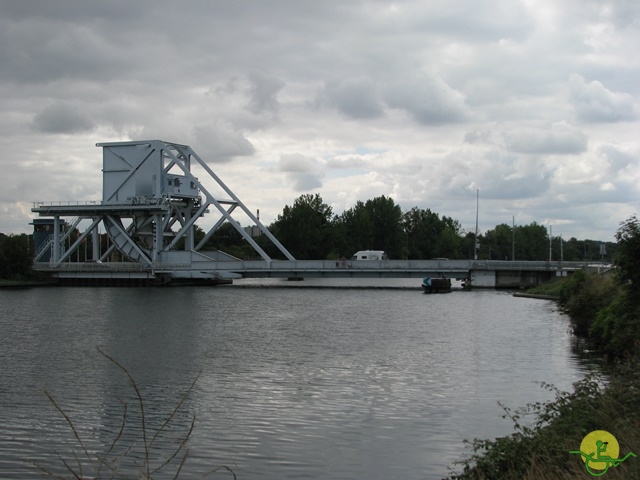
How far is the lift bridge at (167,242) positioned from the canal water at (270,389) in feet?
123

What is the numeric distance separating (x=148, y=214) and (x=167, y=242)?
19.6ft

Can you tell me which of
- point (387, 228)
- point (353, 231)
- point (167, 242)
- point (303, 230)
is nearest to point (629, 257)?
point (167, 242)

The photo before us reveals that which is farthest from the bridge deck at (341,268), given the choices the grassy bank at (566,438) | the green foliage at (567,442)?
the green foliage at (567,442)

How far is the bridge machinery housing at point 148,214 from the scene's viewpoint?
9231cm

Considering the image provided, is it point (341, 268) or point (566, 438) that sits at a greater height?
point (341, 268)

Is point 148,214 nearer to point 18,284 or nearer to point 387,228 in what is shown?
point 18,284

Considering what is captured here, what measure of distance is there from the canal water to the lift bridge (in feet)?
123

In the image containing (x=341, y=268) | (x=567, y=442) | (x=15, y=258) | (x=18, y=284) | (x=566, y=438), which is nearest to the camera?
(x=567, y=442)

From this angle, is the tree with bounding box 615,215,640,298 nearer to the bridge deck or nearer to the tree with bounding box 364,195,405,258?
the bridge deck

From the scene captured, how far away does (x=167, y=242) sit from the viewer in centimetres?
9944

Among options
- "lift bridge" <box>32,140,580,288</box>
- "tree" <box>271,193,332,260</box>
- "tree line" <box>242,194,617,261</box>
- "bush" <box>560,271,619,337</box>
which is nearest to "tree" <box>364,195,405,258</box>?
"tree line" <box>242,194,617,261</box>

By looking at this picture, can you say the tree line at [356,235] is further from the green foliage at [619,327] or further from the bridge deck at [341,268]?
the green foliage at [619,327]

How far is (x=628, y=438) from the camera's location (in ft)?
40.0

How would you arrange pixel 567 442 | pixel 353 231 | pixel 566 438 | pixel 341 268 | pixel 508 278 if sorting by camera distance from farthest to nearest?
pixel 353 231 → pixel 508 278 → pixel 341 268 → pixel 566 438 → pixel 567 442
